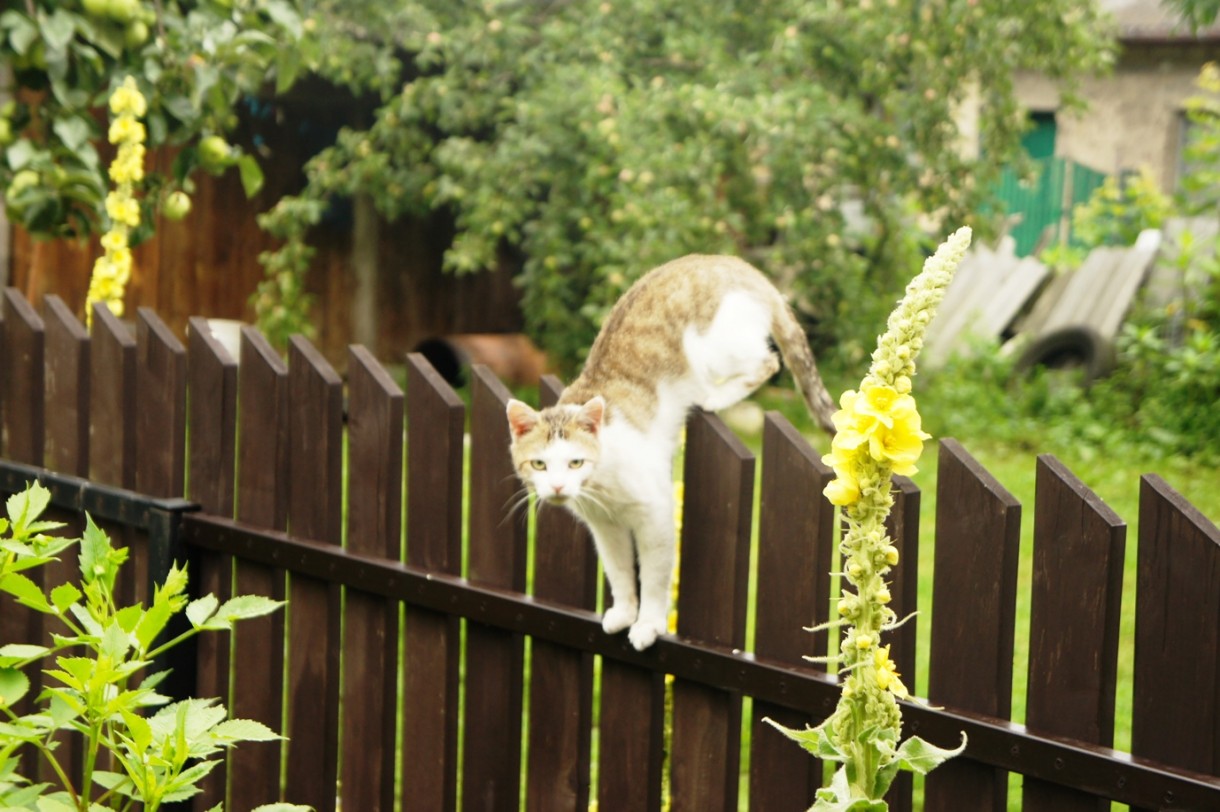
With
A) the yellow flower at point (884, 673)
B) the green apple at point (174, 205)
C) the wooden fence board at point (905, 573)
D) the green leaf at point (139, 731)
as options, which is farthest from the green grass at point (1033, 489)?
the green leaf at point (139, 731)

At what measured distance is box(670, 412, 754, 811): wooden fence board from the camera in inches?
82.1

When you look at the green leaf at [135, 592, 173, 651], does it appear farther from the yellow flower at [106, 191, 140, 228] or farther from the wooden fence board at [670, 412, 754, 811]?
the yellow flower at [106, 191, 140, 228]

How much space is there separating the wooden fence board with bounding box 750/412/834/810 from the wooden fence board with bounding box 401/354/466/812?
62 cm

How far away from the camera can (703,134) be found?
25.2 feet

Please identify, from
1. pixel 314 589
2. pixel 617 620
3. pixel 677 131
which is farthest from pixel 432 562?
pixel 677 131

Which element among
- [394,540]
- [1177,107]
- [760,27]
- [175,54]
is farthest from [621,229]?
[1177,107]

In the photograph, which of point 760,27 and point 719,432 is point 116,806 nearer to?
point 719,432

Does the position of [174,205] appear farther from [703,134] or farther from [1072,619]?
[703,134]

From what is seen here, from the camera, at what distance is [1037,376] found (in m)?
8.86

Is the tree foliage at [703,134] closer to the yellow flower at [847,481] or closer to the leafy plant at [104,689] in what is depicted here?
the leafy plant at [104,689]

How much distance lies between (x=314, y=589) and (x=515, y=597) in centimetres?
52

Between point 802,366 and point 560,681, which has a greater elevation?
point 802,366

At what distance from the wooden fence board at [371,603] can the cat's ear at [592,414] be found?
37cm

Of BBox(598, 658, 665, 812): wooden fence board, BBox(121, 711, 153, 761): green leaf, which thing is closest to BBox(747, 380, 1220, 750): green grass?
BBox(598, 658, 665, 812): wooden fence board
